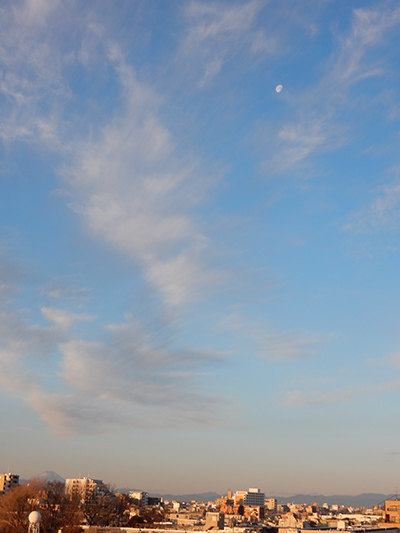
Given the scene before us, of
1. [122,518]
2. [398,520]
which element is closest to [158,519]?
[122,518]

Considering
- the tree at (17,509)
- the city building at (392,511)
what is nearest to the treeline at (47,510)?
the tree at (17,509)

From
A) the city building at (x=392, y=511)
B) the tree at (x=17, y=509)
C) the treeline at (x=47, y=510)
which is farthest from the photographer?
the city building at (x=392, y=511)

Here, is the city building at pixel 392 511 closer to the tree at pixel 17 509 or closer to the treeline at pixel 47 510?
the treeline at pixel 47 510

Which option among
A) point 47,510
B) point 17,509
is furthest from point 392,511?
point 17,509

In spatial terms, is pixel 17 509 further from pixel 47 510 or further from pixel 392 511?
pixel 392 511

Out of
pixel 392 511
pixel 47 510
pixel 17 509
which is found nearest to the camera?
pixel 17 509

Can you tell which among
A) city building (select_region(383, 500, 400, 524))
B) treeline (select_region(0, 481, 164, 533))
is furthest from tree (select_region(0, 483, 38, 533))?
city building (select_region(383, 500, 400, 524))

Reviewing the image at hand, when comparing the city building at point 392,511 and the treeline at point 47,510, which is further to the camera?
the city building at point 392,511

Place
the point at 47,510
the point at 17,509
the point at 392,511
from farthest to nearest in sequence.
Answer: the point at 392,511 → the point at 47,510 → the point at 17,509

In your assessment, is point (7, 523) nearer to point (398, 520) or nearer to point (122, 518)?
point (122, 518)

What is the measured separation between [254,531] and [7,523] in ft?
173

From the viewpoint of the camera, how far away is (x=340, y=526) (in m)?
90.8

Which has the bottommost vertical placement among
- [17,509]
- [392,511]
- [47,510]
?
[392,511]

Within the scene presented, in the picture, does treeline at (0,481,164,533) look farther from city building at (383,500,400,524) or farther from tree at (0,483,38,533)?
city building at (383,500,400,524)
